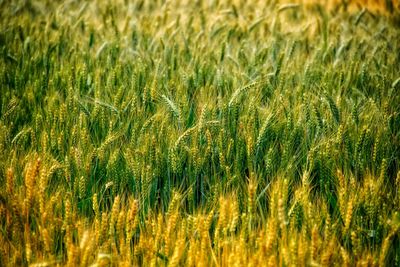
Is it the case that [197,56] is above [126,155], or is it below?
above

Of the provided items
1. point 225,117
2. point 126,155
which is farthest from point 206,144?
point 126,155

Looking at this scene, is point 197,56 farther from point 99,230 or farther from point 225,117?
point 99,230

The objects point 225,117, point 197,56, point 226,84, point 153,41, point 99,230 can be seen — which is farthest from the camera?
point 153,41

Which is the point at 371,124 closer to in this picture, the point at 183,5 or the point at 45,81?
the point at 45,81

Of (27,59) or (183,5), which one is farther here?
(183,5)

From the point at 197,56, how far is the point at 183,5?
79.7 inches

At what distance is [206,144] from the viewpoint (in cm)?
204

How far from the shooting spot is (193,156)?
6.25 feet

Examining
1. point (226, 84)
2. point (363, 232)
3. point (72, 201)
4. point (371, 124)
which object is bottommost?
point (363, 232)

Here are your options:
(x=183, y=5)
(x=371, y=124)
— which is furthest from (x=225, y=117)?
(x=183, y=5)

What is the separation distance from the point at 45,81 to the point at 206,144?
121 centimetres

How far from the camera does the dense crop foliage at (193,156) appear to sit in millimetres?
1520

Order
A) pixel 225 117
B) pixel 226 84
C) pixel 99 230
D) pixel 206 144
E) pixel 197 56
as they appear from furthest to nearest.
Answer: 1. pixel 197 56
2. pixel 226 84
3. pixel 225 117
4. pixel 206 144
5. pixel 99 230

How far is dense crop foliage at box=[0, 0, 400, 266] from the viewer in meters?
1.52
